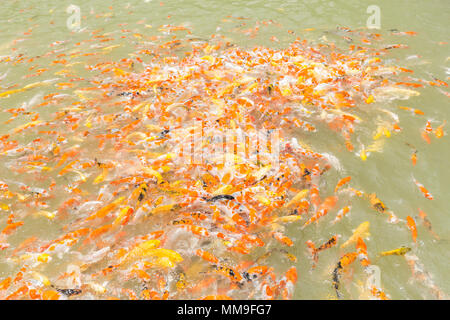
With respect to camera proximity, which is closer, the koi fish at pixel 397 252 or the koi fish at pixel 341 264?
the koi fish at pixel 341 264

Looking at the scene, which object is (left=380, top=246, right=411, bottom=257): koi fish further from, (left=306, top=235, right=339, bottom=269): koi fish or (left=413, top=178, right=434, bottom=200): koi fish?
(left=413, top=178, right=434, bottom=200): koi fish

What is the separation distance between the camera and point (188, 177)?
446cm

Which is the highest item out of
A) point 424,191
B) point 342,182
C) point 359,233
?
point 342,182

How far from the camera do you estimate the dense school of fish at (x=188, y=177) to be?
3322 mm

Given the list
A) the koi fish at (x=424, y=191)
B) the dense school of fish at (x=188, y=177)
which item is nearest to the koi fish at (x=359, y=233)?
the dense school of fish at (x=188, y=177)

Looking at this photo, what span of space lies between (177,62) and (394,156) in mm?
6231

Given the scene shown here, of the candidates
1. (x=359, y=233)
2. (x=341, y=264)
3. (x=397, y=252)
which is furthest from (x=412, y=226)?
(x=341, y=264)

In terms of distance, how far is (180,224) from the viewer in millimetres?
3793

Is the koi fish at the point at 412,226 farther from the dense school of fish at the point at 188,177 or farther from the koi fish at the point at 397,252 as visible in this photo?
the koi fish at the point at 397,252

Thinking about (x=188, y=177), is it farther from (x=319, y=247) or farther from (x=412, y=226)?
(x=412, y=226)

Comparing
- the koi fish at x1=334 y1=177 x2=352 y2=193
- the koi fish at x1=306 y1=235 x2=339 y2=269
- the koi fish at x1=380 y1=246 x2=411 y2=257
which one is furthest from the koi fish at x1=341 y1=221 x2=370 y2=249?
the koi fish at x1=334 y1=177 x2=352 y2=193

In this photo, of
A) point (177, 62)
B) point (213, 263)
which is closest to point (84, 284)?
point (213, 263)

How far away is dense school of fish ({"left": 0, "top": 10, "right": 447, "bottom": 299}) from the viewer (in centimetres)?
332
